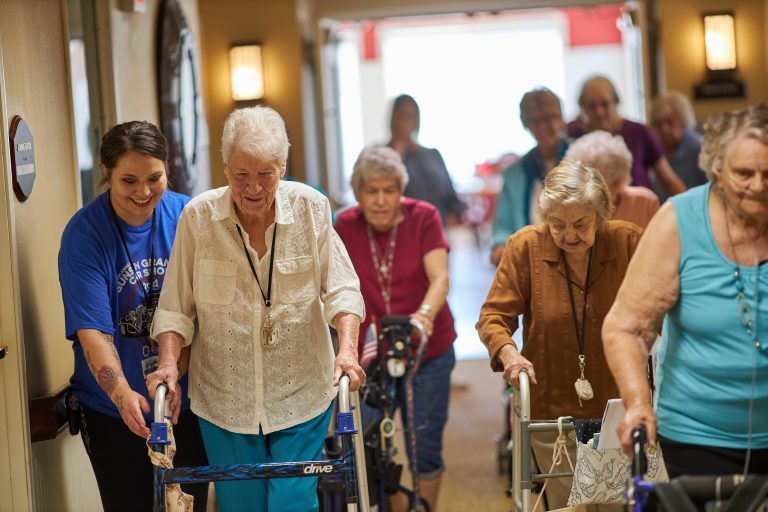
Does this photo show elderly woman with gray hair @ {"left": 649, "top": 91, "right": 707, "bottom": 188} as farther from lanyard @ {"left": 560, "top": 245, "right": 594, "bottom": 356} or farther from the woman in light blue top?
the woman in light blue top

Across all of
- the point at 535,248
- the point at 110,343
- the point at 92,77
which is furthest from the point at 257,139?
the point at 92,77

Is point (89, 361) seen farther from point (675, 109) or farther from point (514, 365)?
point (675, 109)

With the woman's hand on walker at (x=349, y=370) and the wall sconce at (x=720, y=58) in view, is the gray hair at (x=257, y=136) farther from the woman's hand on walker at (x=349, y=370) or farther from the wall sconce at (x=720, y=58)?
the wall sconce at (x=720, y=58)

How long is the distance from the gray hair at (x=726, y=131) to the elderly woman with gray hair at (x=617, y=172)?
5.50 feet

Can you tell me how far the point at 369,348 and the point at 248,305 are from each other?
1.08m

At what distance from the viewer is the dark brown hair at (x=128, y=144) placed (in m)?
3.12

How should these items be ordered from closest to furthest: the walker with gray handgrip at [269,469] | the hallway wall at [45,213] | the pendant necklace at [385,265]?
the walker with gray handgrip at [269,469], the hallway wall at [45,213], the pendant necklace at [385,265]

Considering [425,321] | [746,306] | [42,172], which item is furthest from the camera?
[425,321]

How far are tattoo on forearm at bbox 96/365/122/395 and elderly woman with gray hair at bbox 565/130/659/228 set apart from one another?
2015mm

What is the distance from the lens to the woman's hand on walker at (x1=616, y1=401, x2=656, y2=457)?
2.35m

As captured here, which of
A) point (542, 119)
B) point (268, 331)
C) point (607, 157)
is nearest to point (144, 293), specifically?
point (268, 331)

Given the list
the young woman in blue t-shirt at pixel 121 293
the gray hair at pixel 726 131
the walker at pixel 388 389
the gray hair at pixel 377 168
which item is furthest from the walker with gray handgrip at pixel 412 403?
the gray hair at pixel 726 131

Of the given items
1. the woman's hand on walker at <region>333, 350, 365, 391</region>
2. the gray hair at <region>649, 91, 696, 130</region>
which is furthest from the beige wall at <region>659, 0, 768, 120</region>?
the woman's hand on walker at <region>333, 350, 365, 391</region>

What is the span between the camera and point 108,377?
2.95 meters
